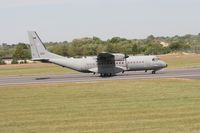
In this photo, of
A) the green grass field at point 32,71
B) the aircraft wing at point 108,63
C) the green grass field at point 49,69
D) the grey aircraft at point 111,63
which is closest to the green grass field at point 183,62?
the green grass field at point 49,69

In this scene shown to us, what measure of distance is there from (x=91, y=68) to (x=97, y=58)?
1.34 metres

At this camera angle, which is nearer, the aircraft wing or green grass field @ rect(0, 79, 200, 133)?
green grass field @ rect(0, 79, 200, 133)

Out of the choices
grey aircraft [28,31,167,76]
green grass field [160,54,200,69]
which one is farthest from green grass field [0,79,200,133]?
green grass field [160,54,200,69]

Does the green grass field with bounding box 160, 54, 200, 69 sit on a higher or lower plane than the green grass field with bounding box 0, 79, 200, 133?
higher

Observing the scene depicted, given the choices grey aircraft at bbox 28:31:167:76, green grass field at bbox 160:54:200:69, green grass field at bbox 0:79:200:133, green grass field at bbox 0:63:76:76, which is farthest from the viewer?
green grass field at bbox 160:54:200:69

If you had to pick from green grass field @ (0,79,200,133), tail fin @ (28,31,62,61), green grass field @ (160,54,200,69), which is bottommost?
green grass field @ (0,79,200,133)

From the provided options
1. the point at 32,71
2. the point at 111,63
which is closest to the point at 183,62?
the point at 32,71

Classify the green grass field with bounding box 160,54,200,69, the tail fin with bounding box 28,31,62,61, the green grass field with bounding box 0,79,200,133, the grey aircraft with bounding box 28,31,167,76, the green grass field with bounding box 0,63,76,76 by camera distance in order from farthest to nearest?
1. the green grass field with bounding box 160,54,200,69
2. the green grass field with bounding box 0,63,76,76
3. the tail fin with bounding box 28,31,62,61
4. the grey aircraft with bounding box 28,31,167,76
5. the green grass field with bounding box 0,79,200,133

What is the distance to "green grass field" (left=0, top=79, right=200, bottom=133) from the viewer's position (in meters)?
17.2

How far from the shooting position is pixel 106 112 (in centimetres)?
2133

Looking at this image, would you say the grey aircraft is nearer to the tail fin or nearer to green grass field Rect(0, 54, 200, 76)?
the tail fin

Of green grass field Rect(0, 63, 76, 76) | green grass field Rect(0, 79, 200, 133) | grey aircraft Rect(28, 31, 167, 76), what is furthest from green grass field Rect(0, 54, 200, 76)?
green grass field Rect(0, 79, 200, 133)

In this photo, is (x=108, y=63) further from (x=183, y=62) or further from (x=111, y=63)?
(x=183, y=62)

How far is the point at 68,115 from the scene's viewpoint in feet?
68.1
